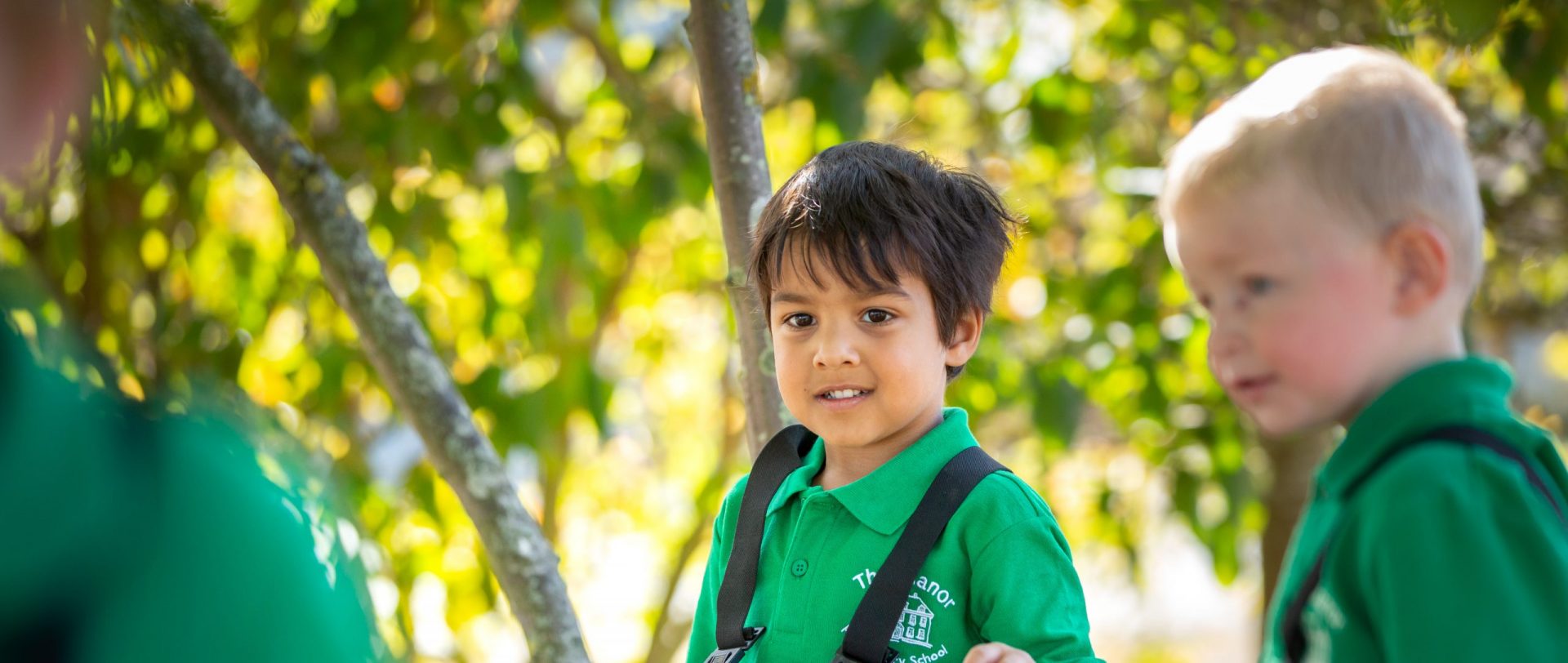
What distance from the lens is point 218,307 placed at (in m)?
3.67

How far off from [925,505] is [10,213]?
0.95 m

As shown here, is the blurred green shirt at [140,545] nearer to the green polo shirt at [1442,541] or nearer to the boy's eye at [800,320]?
the green polo shirt at [1442,541]

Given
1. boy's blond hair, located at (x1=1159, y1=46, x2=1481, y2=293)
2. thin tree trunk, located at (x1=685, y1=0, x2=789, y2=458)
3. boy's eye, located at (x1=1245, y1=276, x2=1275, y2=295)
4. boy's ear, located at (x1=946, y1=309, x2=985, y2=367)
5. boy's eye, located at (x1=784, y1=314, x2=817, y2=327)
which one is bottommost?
boy's eye, located at (x1=1245, y1=276, x2=1275, y2=295)

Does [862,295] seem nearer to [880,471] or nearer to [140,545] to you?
[880,471]

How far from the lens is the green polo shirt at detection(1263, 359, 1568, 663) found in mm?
833

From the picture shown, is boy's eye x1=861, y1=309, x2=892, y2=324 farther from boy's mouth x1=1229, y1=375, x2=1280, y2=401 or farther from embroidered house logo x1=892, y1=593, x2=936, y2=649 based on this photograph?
boy's mouth x1=1229, y1=375, x2=1280, y2=401

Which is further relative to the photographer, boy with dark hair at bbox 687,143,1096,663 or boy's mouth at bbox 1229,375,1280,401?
boy with dark hair at bbox 687,143,1096,663

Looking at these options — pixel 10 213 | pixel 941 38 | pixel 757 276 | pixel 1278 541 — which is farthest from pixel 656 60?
pixel 10 213

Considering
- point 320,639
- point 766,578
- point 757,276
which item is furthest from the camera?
point 757,276

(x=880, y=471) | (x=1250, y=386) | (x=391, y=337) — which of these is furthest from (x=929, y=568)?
(x=391, y=337)

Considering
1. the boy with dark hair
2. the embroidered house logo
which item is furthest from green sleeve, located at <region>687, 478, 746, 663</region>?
the embroidered house logo

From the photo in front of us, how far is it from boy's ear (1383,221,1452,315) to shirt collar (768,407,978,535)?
2.10ft

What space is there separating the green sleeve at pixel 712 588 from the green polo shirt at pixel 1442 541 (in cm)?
82

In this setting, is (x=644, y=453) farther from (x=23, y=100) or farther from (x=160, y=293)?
(x=23, y=100)
